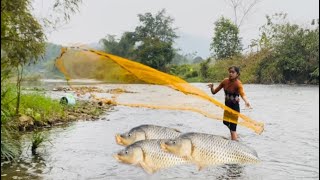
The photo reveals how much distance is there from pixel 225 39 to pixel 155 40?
10.4 meters

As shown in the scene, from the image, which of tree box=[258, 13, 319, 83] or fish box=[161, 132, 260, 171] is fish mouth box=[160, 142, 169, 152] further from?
tree box=[258, 13, 319, 83]

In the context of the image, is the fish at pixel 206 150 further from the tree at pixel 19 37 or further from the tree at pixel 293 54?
the tree at pixel 293 54

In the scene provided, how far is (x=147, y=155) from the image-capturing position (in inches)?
224

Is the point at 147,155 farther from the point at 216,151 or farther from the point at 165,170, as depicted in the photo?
the point at 165,170

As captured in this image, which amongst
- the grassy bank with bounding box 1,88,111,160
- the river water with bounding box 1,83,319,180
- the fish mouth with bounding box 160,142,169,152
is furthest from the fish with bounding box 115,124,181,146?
the grassy bank with bounding box 1,88,111,160

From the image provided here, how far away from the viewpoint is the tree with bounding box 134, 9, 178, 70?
56000 mm

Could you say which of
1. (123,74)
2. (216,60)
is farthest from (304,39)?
(123,74)

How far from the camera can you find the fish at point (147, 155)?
18.6ft

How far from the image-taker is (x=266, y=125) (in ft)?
49.9

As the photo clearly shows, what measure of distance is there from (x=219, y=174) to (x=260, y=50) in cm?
4029

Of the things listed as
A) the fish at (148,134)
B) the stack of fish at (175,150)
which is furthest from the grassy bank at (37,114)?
the stack of fish at (175,150)

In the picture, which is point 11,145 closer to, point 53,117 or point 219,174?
point 219,174

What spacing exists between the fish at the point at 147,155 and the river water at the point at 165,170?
2.06m

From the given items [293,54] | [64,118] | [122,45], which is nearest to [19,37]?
[64,118]
